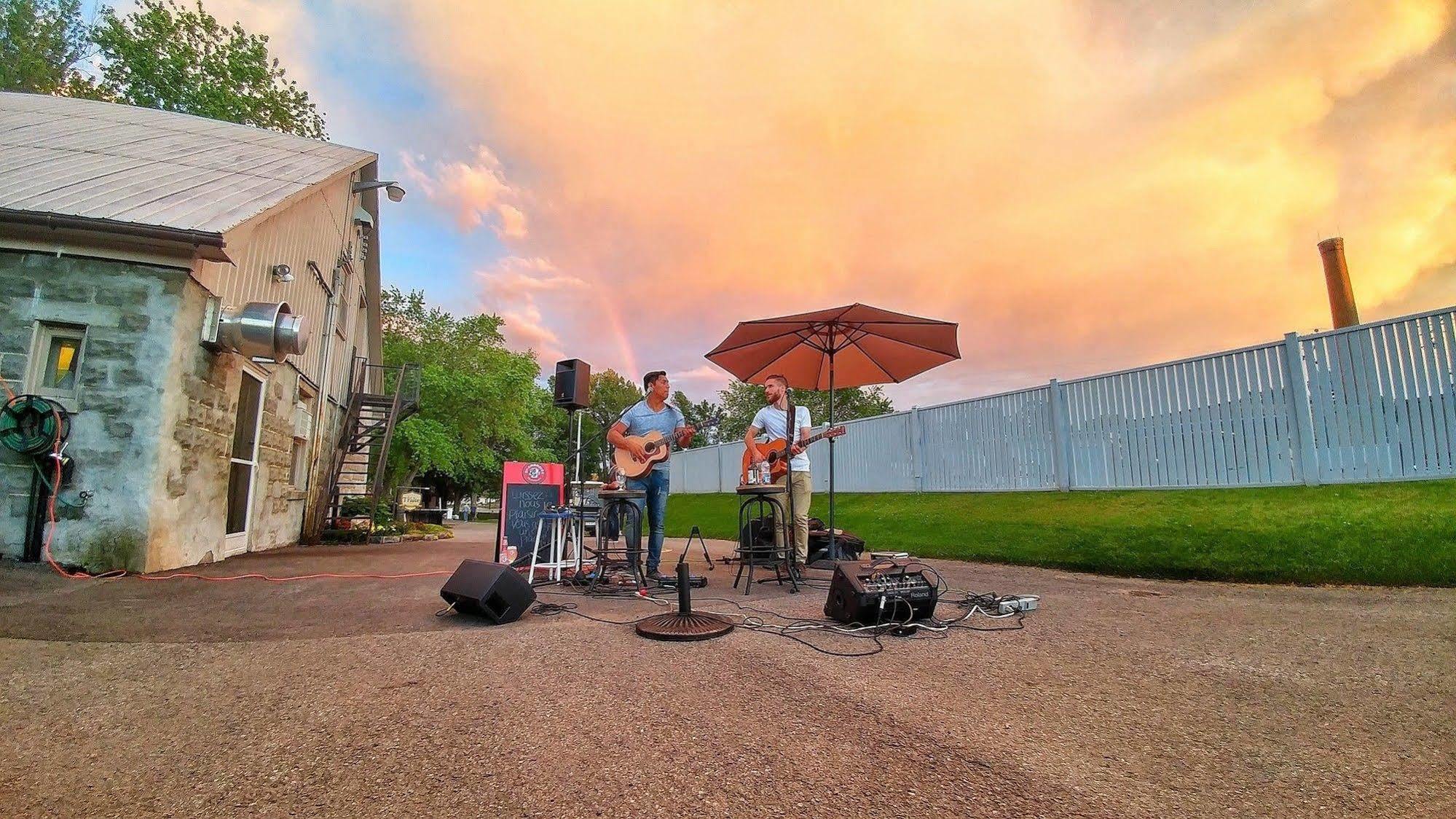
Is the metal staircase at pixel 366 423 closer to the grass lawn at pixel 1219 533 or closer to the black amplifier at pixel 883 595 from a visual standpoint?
the grass lawn at pixel 1219 533

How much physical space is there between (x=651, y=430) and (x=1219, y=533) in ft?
18.8

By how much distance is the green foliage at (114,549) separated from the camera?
5.02m

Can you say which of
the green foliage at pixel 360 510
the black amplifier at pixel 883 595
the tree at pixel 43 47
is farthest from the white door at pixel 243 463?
the tree at pixel 43 47

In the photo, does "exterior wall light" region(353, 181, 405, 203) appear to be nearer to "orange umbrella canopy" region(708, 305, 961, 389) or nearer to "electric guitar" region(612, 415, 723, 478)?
"orange umbrella canopy" region(708, 305, 961, 389)

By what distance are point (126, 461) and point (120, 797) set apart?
204 inches

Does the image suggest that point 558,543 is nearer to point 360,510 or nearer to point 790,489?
point 790,489

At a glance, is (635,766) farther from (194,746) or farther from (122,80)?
(122,80)

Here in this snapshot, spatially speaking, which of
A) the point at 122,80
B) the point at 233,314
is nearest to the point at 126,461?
the point at 233,314

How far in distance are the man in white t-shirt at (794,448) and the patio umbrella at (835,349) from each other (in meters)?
0.33

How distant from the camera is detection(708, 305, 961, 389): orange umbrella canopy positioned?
240 inches

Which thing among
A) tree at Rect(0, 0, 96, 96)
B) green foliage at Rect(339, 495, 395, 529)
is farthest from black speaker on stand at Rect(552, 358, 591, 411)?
tree at Rect(0, 0, 96, 96)

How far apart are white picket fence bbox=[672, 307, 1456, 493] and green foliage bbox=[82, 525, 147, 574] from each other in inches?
417

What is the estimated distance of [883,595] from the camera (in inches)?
144

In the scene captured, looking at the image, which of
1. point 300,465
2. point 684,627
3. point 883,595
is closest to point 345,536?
point 300,465
